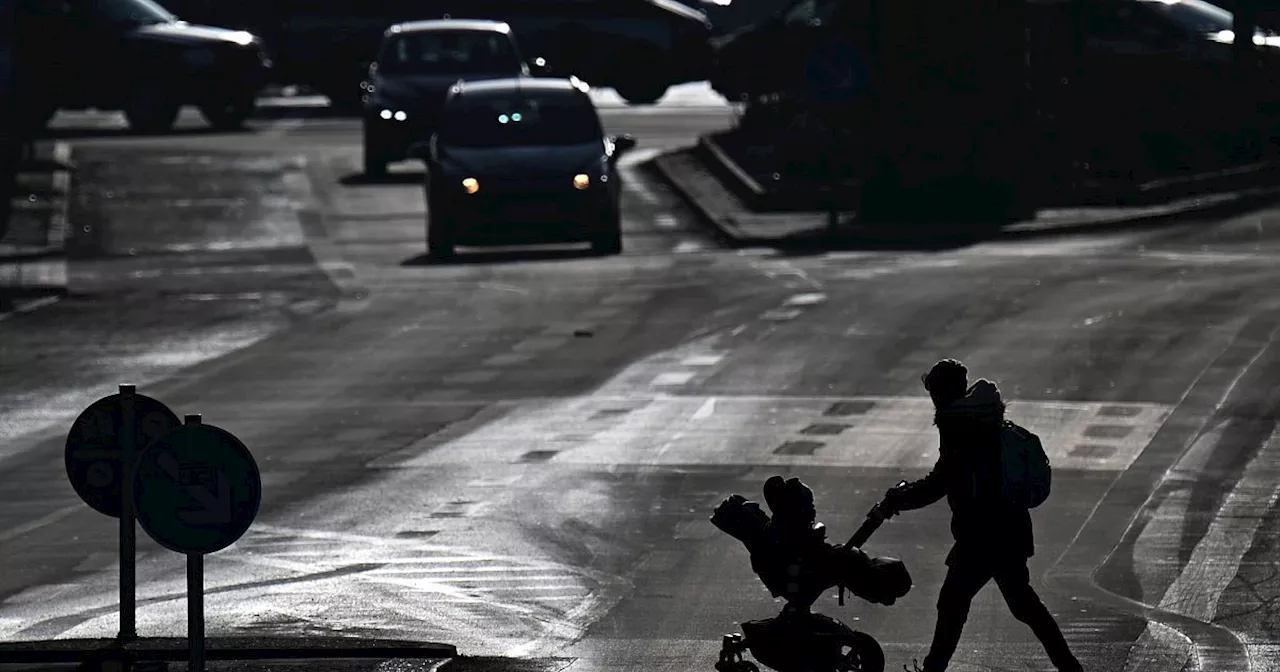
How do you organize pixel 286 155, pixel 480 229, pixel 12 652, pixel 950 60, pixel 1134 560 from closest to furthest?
pixel 12 652, pixel 1134 560, pixel 480 229, pixel 950 60, pixel 286 155

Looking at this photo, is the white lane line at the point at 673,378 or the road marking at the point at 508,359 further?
the road marking at the point at 508,359

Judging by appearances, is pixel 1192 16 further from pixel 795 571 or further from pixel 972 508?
pixel 795 571

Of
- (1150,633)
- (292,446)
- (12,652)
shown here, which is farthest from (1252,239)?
(12,652)

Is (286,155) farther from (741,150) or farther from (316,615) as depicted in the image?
(316,615)

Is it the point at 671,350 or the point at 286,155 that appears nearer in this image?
the point at 671,350

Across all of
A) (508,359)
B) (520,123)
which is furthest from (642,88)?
(508,359)

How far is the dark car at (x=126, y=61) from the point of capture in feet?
130

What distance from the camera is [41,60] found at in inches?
1577

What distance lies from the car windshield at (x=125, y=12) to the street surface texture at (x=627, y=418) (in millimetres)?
8455

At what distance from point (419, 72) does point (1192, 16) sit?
9892mm

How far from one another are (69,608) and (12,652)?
1898 millimetres

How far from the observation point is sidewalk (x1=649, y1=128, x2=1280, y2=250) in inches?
1135

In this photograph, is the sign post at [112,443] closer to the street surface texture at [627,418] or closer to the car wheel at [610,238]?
the street surface texture at [627,418]

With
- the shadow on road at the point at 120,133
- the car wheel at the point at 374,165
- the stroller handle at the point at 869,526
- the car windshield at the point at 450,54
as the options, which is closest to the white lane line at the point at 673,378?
the stroller handle at the point at 869,526
